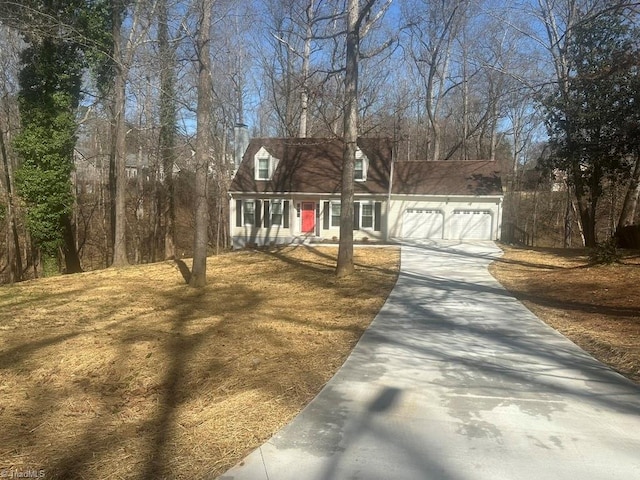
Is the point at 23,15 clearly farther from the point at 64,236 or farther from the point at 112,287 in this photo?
the point at 64,236

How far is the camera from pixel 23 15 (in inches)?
494

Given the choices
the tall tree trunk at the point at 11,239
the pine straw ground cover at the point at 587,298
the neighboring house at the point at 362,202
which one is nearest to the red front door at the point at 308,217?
the neighboring house at the point at 362,202

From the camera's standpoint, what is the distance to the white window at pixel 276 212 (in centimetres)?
2298

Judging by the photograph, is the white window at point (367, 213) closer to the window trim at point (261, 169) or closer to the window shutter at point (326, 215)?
the window shutter at point (326, 215)

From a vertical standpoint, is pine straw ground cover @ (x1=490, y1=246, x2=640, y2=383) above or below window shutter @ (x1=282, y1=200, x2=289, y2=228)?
below

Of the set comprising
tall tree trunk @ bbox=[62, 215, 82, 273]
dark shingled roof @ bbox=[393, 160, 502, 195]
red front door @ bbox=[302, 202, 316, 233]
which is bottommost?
tall tree trunk @ bbox=[62, 215, 82, 273]

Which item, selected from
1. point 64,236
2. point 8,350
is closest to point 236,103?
point 64,236

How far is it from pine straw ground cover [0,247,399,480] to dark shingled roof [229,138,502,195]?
12.1m

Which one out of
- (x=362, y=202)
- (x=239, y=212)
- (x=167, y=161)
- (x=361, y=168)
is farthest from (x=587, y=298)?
(x=167, y=161)

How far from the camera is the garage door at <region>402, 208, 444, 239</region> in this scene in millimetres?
23344

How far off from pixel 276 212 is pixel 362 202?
4.16 m

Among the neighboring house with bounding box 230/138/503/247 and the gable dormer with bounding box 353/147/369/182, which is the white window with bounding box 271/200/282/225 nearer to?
the neighboring house with bounding box 230/138/503/247

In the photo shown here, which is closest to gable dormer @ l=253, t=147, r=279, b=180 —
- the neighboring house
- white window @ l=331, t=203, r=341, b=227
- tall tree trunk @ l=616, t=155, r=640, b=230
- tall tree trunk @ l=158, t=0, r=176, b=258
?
the neighboring house

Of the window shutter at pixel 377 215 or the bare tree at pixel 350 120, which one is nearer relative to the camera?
the bare tree at pixel 350 120
